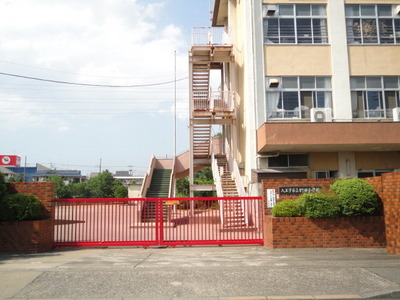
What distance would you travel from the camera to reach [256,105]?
665 inches

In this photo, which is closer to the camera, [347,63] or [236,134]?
[347,63]

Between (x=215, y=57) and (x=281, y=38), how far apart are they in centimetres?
442

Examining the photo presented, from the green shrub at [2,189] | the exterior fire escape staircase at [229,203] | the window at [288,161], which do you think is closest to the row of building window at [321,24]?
the window at [288,161]

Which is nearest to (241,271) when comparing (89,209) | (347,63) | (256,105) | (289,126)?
(89,209)

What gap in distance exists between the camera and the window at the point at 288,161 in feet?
55.9

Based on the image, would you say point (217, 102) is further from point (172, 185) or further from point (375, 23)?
point (375, 23)

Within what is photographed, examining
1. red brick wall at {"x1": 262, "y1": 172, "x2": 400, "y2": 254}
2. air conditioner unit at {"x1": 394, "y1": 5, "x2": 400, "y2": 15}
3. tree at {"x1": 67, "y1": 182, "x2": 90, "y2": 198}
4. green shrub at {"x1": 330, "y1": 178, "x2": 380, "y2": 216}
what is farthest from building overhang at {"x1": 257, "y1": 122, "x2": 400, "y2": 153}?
tree at {"x1": 67, "y1": 182, "x2": 90, "y2": 198}

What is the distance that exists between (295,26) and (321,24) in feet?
4.11

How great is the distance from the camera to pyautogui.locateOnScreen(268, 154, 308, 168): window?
1703cm

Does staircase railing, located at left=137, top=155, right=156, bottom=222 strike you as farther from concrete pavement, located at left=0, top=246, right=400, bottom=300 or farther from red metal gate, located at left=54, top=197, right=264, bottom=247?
concrete pavement, located at left=0, top=246, right=400, bottom=300

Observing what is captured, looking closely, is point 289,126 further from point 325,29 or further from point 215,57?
point 215,57

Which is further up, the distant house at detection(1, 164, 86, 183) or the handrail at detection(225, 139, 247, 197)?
the distant house at detection(1, 164, 86, 183)

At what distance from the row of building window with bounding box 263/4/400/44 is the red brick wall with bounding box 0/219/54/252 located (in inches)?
493

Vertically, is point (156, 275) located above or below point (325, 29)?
below
